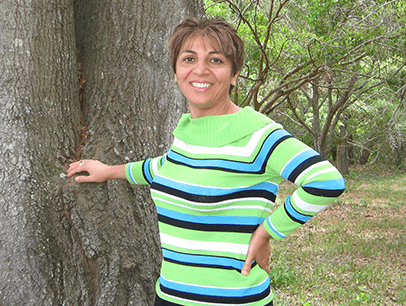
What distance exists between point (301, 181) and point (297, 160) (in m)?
0.09

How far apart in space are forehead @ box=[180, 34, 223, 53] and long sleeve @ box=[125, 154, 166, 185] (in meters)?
0.67

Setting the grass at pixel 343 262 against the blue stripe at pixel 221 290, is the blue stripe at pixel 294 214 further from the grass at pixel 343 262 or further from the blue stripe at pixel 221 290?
the grass at pixel 343 262

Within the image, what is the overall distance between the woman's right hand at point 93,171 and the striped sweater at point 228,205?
0.77 meters

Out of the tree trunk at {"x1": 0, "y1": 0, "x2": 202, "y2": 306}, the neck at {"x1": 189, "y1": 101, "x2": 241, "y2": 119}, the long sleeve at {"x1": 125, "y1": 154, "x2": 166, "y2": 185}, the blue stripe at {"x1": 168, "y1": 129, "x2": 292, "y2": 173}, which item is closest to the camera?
the blue stripe at {"x1": 168, "y1": 129, "x2": 292, "y2": 173}

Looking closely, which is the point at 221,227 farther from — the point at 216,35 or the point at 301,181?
the point at 216,35

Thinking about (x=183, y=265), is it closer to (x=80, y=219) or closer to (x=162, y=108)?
(x=80, y=219)

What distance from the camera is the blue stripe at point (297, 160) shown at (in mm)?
1705

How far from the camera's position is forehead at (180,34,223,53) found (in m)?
1.93

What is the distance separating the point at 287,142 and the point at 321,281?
4.03 meters

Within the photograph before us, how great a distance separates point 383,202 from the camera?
12.6 meters

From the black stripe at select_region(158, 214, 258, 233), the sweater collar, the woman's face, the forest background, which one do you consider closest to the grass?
the forest background

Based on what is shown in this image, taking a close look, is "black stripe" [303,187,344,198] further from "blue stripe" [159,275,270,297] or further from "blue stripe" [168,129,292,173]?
"blue stripe" [159,275,270,297]

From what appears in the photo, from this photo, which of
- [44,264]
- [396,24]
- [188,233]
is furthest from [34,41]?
[396,24]

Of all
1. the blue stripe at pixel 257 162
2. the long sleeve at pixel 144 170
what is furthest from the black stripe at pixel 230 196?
the long sleeve at pixel 144 170
